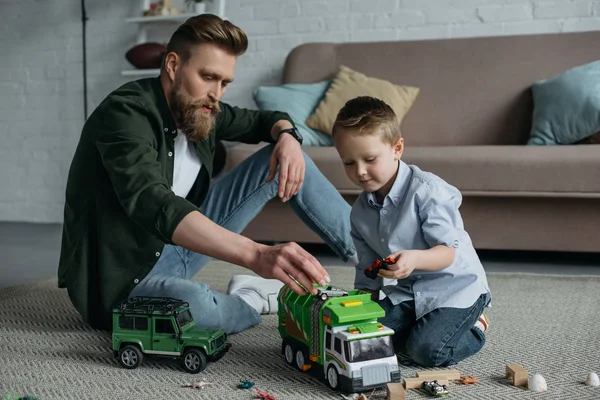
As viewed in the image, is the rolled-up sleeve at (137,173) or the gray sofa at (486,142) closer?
the rolled-up sleeve at (137,173)

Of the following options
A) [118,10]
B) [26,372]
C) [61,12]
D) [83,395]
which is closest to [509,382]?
[83,395]

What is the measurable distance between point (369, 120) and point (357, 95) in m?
1.88

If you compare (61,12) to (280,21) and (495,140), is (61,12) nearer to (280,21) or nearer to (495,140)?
(280,21)

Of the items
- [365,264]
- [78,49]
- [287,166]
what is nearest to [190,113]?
[287,166]

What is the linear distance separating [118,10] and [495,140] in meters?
2.74

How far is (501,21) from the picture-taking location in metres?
3.67

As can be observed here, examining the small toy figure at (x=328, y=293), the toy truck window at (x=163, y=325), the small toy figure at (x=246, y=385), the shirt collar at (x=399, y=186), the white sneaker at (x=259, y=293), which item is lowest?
the white sneaker at (x=259, y=293)

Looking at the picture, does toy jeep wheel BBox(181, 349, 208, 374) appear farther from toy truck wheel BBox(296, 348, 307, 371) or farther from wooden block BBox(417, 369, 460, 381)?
wooden block BBox(417, 369, 460, 381)

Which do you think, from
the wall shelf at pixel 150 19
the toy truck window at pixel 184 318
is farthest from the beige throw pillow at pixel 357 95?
the toy truck window at pixel 184 318

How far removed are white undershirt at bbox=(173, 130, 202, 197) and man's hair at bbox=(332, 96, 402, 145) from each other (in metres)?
0.54

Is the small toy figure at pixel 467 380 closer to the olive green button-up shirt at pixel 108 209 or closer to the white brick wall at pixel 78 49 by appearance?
the olive green button-up shirt at pixel 108 209

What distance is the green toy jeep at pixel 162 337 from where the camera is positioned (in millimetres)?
1492

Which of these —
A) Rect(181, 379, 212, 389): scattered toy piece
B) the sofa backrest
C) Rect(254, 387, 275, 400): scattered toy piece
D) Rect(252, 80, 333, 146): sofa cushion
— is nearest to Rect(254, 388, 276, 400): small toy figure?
Rect(254, 387, 275, 400): scattered toy piece

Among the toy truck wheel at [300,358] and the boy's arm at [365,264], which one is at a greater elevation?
the boy's arm at [365,264]
